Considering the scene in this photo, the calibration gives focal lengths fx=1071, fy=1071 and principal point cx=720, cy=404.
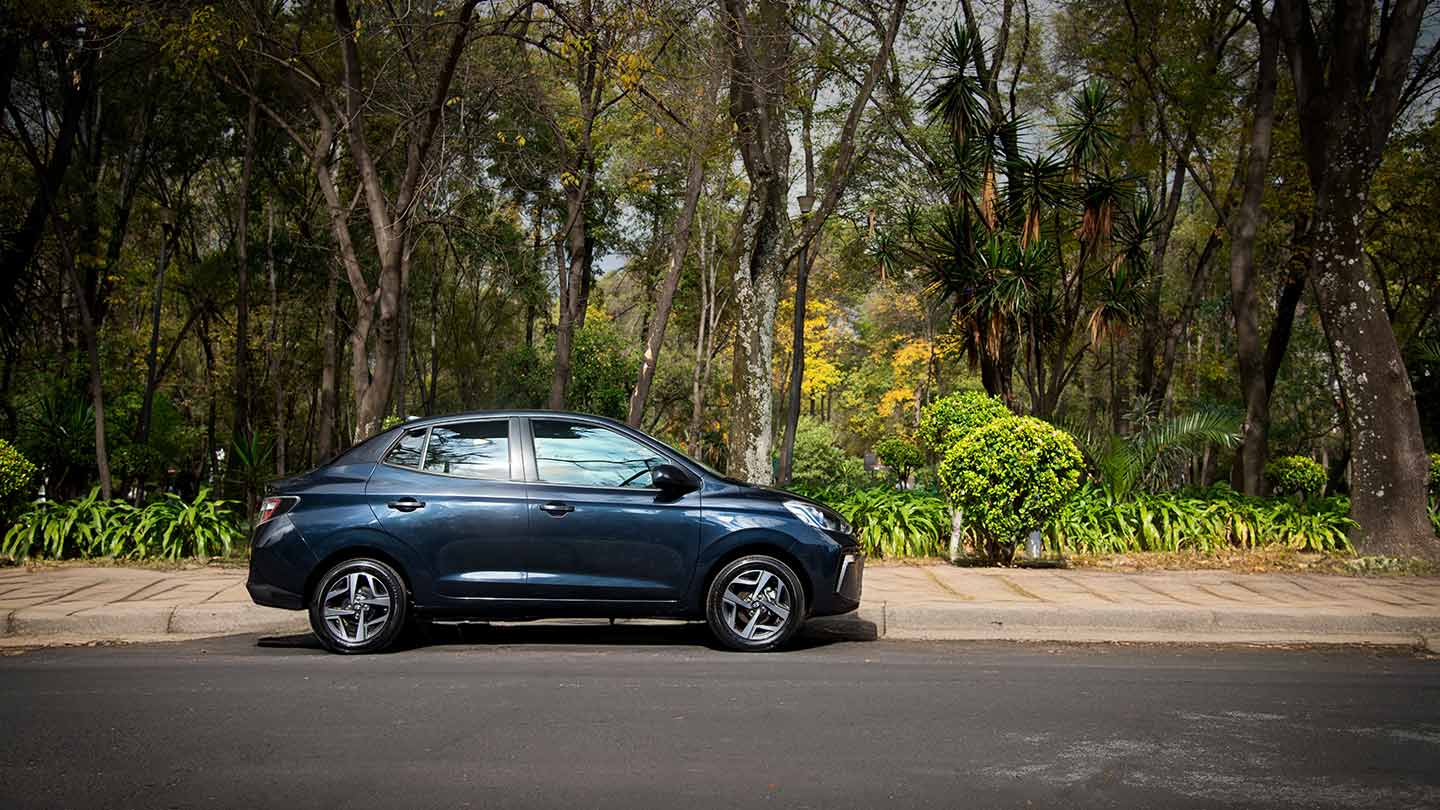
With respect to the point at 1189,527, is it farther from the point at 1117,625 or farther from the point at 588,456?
the point at 588,456

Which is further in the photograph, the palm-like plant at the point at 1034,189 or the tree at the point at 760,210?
the palm-like plant at the point at 1034,189

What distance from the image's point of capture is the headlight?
25.3 ft

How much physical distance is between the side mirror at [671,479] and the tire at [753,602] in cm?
65

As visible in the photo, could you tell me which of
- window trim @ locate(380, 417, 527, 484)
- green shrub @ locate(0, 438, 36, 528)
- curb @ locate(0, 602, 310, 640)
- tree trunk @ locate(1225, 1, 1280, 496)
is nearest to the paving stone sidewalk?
window trim @ locate(380, 417, 527, 484)

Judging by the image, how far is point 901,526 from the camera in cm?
1300

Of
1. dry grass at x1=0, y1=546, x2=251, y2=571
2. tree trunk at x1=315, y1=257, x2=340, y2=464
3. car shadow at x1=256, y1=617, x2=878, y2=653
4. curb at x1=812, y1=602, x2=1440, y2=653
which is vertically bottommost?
car shadow at x1=256, y1=617, x2=878, y2=653

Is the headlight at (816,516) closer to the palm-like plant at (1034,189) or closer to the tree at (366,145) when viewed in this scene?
the tree at (366,145)

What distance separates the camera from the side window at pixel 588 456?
7.79m

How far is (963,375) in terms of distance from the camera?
50.4m

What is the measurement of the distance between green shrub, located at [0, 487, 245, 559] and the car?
5301 millimetres

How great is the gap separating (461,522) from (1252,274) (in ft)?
52.4

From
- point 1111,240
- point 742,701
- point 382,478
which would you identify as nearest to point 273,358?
point 1111,240

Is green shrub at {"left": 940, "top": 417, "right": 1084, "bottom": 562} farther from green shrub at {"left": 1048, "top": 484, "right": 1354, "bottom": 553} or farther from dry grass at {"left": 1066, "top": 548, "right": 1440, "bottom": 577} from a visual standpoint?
green shrub at {"left": 1048, "top": 484, "right": 1354, "bottom": 553}

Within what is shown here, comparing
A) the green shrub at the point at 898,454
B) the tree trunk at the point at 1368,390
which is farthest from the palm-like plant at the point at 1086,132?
the green shrub at the point at 898,454
